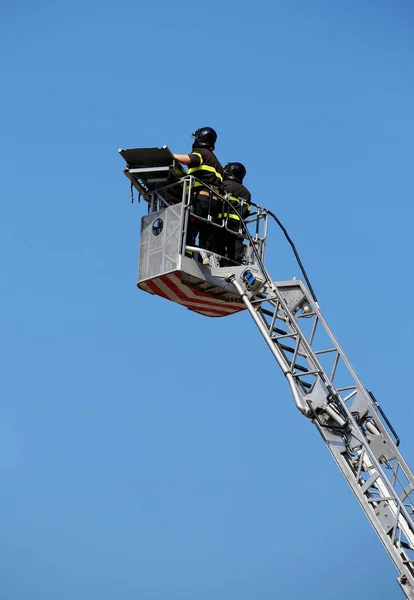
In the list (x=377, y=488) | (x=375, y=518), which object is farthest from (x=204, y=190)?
(x=375, y=518)

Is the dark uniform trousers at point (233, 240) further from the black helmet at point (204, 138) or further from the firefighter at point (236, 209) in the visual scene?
the black helmet at point (204, 138)

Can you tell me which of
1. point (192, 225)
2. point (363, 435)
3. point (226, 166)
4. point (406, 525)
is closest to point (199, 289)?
point (192, 225)

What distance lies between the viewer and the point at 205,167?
19.4 metres

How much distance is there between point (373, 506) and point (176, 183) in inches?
285

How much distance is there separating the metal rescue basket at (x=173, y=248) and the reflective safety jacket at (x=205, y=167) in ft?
0.83

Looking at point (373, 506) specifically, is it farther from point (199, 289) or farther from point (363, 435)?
point (199, 289)

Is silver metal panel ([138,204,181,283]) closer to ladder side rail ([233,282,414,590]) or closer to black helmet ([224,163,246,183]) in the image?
black helmet ([224,163,246,183])

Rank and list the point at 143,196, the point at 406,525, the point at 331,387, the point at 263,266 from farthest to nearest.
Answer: the point at 143,196 → the point at 263,266 → the point at 331,387 → the point at 406,525

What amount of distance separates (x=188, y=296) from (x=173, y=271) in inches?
42.9

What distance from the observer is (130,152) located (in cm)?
1911

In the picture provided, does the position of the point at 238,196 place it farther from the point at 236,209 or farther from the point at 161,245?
the point at 161,245

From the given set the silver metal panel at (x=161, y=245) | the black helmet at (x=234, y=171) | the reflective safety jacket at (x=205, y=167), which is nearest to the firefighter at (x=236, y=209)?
the black helmet at (x=234, y=171)

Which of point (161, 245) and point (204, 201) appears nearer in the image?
point (161, 245)

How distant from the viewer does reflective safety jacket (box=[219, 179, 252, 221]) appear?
19.8 m
